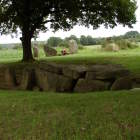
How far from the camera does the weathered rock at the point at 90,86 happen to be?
445 inches

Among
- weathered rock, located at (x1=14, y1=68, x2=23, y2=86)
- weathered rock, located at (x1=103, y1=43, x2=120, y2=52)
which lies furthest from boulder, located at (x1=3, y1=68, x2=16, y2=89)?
A: weathered rock, located at (x1=103, y1=43, x2=120, y2=52)

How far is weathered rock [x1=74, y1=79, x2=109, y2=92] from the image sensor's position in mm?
11312

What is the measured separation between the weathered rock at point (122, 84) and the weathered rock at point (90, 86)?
1.13 feet

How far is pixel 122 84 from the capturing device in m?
11.2

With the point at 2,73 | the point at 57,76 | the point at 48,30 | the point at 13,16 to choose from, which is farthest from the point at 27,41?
the point at 57,76

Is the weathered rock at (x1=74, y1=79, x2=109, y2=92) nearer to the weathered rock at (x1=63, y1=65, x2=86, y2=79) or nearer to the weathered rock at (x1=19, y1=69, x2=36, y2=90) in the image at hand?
the weathered rock at (x1=63, y1=65, x2=86, y2=79)

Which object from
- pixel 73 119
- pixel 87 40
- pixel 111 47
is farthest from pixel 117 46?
pixel 73 119

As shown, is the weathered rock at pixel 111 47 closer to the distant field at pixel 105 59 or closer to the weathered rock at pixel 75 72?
the distant field at pixel 105 59

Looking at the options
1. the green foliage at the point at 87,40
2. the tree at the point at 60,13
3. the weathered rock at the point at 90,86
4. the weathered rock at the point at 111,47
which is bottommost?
the weathered rock at the point at 90,86

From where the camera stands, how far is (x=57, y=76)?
1247cm

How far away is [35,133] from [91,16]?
1423 cm

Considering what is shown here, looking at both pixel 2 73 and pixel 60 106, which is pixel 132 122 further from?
pixel 2 73

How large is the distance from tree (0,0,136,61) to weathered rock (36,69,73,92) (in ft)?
19.3

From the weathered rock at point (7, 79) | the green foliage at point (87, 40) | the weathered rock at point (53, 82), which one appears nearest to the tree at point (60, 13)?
the weathered rock at point (7, 79)
